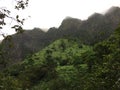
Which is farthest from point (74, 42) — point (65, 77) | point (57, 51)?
point (65, 77)

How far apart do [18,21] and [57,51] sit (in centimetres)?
14556

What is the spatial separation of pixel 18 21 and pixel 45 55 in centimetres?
14295

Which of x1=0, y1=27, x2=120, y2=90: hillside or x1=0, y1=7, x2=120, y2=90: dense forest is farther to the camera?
x1=0, y1=27, x2=120, y2=90: hillside

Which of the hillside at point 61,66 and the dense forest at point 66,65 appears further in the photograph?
the hillside at point 61,66

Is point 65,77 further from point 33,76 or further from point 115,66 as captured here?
point 115,66

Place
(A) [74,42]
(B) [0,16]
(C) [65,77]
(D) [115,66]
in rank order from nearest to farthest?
(B) [0,16] → (D) [115,66] → (C) [65,77] → (A) [74,42]

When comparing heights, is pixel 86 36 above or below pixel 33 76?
above

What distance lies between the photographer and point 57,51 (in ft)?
506

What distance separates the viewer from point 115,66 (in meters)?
17.7

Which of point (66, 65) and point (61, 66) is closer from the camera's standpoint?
point (61, 66)

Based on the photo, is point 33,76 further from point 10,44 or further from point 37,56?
point 10,44

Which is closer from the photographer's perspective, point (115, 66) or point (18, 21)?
point (18, 21)

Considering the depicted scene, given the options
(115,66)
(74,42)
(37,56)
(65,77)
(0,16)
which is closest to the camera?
(0,16)

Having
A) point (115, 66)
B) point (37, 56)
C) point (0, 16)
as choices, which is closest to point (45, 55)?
point (37, 56)
